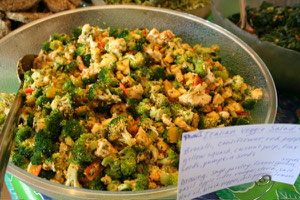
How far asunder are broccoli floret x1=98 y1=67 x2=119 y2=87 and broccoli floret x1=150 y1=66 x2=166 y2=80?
17 centimetres

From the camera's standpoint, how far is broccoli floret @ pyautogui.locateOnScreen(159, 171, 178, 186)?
35.5 inches

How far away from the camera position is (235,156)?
762 mm

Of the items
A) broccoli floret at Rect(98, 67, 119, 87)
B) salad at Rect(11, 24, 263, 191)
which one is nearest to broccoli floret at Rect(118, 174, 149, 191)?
salad at Rect(11, 24, 263, 191)

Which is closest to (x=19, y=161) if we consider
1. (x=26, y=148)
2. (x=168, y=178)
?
(x=26, y=148)

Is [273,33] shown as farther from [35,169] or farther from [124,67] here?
[35,169]

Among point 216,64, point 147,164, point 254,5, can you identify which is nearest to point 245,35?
point 216,64

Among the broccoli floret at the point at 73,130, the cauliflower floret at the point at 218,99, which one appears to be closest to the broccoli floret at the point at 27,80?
the broccoli floret at the point at 73,130

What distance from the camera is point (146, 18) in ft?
5.73

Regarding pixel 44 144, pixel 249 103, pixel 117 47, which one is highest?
pixel 117 47

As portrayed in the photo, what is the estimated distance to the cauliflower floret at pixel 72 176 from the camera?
886mm

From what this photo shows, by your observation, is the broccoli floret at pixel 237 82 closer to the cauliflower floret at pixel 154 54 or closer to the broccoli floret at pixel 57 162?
the cauliflower floret at pixel 154 54

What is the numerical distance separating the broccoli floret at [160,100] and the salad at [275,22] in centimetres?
94

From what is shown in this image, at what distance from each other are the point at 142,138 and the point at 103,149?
5.7 inches

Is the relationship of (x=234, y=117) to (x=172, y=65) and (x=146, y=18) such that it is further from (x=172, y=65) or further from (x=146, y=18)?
(x=146, y=18)
